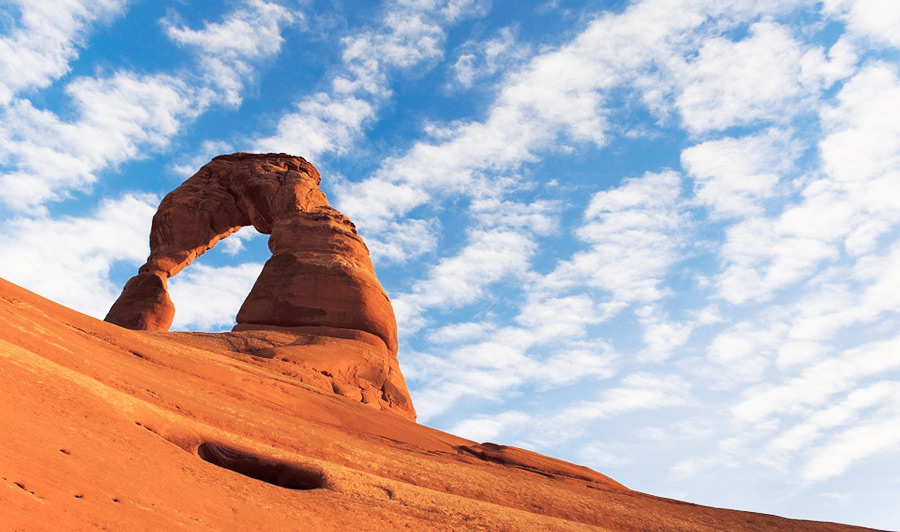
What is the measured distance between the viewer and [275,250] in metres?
35.7

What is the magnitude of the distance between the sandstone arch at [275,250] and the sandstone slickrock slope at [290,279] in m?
0.06

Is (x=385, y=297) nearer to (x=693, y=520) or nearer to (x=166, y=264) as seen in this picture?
(x=166, y=264)

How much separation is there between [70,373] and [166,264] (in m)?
33.3

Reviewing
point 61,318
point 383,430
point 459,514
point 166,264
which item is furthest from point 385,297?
point 459,514

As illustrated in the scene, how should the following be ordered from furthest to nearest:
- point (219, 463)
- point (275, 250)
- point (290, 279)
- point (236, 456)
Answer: point (275, 250), point (290, 279), point (236, 456), point (219, 463)

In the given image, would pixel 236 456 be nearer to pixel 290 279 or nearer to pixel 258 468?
pixel 258 468

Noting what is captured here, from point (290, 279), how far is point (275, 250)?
3551 millimetres

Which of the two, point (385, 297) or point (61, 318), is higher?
point (385, 297)

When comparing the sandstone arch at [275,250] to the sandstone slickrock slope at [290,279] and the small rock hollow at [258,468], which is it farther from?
the small rock hollow at [258,468]

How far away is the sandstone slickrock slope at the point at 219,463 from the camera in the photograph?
263 inches

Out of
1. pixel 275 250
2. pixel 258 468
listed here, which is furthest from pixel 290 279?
pixel 258 468

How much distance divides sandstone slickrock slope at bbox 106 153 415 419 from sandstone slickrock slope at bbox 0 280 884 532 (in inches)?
339

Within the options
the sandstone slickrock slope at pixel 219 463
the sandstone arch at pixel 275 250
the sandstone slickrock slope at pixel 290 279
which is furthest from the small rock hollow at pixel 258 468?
the sandstone arch at pixel 275 250

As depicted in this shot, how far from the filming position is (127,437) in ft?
27.7
